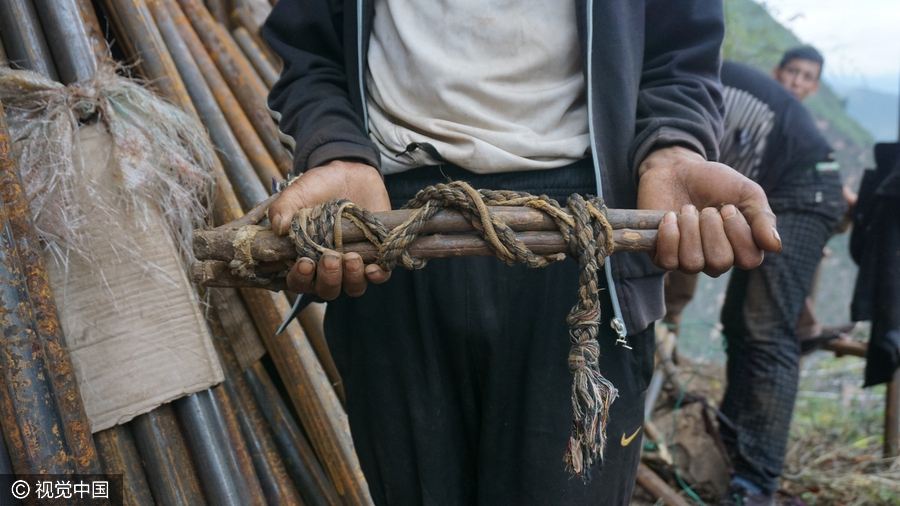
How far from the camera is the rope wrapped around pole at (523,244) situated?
913 mm

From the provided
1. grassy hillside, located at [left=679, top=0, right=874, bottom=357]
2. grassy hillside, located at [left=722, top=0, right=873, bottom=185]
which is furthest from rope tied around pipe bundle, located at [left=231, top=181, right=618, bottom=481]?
grassy hillside, located at [left=679, top=0, right=874, bottom=357]

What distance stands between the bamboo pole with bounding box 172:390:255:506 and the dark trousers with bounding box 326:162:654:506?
46 centimetres

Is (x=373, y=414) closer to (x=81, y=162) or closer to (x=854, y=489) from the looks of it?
(x=81, y=162)

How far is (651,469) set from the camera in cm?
303

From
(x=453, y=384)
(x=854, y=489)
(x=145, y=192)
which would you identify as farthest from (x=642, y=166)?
(x=854, y=489)

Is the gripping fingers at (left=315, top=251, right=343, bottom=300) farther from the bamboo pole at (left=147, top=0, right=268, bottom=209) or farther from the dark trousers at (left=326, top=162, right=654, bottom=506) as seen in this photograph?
the bamboo pole at (left=147, top=0, right=268, bottom=209)

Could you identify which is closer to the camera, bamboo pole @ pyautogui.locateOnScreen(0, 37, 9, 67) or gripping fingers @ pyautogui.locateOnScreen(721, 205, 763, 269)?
gripping fingers @ pyautogui.locateOnScreen(721, 205, 763, 269)

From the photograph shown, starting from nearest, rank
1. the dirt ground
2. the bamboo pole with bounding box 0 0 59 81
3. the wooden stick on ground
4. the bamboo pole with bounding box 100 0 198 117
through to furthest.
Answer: the bamboo pole with bounding box 0 0 59 81 → the bamboo pole with bounding box 100 0 198 117 → the wooden stick on ground → the dirt ground

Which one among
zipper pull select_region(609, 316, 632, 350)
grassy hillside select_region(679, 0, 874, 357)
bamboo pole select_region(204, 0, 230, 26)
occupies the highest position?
bamboo pole select_region(204, 0, 230, 26)

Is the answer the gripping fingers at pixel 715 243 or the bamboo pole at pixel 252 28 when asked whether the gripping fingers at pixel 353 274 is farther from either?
the bamboo pole at pixel 252 28

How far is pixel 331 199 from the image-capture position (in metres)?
1.03

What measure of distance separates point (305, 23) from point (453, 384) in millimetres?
753

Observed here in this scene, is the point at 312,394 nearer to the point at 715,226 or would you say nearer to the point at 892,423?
the point at 715,226

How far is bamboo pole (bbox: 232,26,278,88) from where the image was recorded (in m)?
2.31
